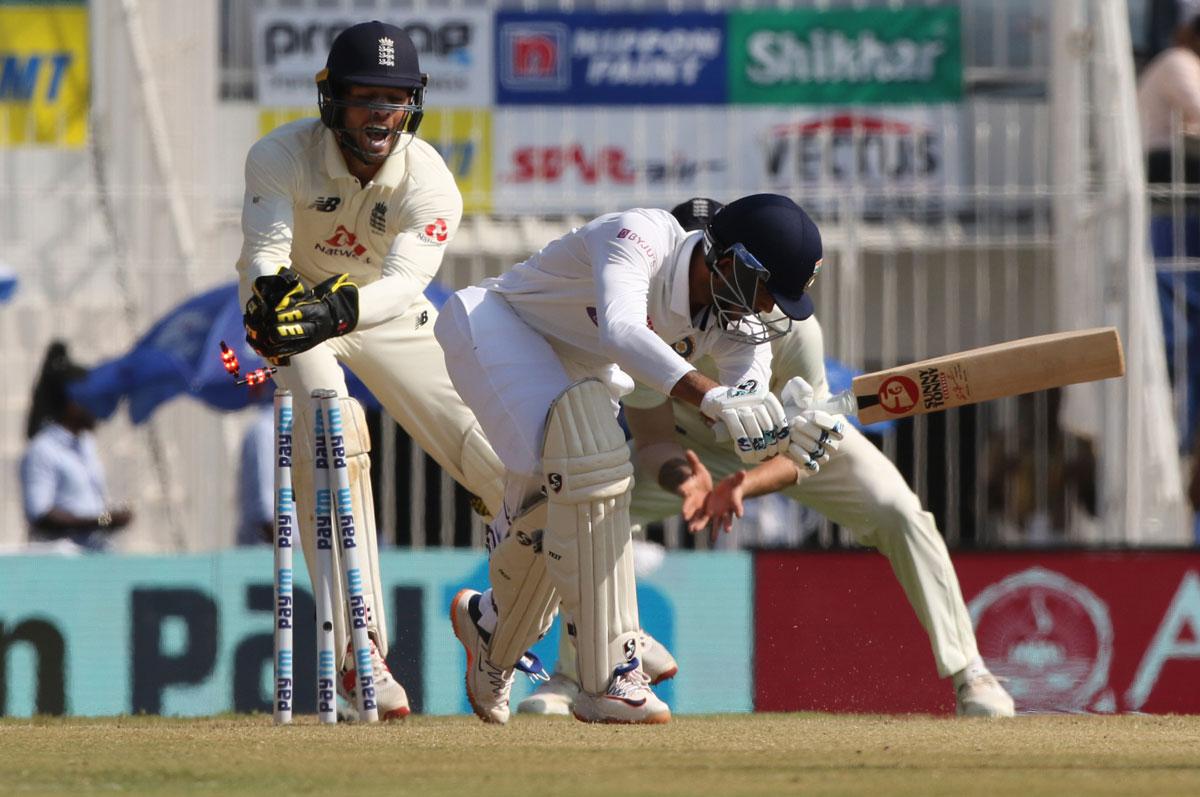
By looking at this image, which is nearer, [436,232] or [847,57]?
[436,232]

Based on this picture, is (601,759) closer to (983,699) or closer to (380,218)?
(380,218)

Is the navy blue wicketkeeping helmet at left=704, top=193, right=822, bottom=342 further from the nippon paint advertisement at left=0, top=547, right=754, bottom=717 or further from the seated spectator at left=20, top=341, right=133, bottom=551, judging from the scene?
the seated spectator at left=20, top=341, right=133, bottom=551

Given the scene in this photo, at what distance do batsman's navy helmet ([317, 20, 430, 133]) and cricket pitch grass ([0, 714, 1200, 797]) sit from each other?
1870 millimetres

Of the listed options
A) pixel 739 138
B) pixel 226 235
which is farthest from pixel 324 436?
pixel 739 138

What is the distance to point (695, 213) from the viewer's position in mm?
7316

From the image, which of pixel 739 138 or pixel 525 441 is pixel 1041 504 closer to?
pixel 739 138

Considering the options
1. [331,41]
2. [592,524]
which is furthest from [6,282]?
[592,524]

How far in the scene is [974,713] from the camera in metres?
7.37

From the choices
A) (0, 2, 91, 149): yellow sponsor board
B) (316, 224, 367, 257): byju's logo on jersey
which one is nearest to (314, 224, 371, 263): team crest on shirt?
(316, 224, 367, 257): byju's logo on jersey

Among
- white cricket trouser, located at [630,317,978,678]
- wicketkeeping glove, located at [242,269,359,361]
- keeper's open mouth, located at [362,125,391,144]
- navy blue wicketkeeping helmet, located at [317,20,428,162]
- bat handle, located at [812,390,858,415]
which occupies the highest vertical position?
navy blue wicketkeeping helmet, located at [317,20,428,162]

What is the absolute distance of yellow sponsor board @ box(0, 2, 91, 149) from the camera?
12.4 metres

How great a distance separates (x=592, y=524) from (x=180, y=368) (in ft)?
14.4

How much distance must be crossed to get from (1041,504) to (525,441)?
5121 mm

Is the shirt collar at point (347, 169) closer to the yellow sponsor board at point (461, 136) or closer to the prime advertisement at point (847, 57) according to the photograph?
the yellow sponsor board at point (461, 136)
